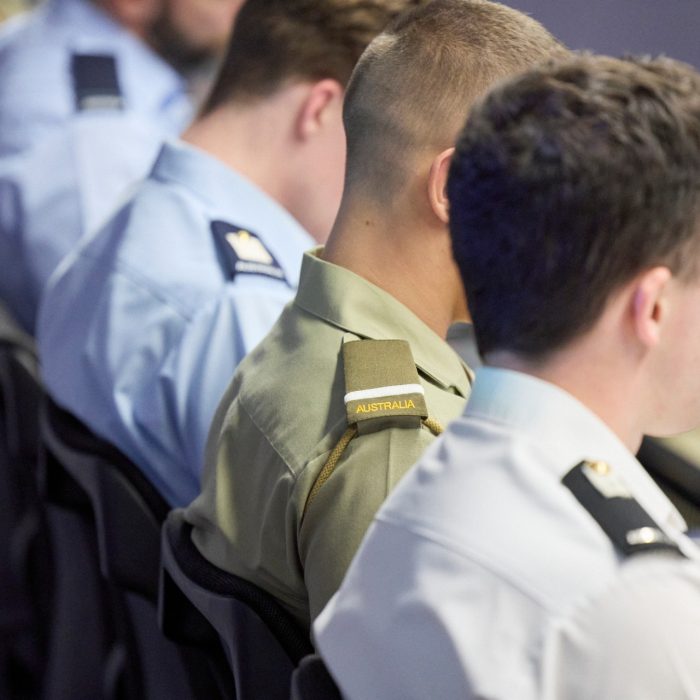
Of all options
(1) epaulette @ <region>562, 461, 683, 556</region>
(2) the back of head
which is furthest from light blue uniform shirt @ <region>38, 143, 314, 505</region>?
(1) epaulette @ <region>562, 461, 683, 556</region>

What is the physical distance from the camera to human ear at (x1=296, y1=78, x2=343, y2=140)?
1787 millimetres

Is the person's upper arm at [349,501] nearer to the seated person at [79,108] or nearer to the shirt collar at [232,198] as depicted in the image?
the shirt collar at [232,198]

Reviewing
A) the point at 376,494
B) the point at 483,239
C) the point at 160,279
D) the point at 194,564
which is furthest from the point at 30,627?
the point at 483,239

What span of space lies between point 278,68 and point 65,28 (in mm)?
1168

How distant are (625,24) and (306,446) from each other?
2.22 ft

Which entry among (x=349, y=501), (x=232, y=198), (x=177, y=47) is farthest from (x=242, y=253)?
(x=177, y=47)

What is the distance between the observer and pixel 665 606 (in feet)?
2.43

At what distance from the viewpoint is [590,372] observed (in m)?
Answer: 0.88

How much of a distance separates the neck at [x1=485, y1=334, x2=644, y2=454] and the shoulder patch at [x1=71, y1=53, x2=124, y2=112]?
1.96 m

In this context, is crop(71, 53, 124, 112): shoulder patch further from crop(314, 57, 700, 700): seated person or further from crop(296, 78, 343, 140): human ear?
crop(314, 57, 700, 700): seated person

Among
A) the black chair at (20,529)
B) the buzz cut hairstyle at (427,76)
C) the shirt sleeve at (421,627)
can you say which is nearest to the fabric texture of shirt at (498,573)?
the shirt sleeve at (421,627)

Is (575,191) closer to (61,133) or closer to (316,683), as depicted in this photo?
(316,683)

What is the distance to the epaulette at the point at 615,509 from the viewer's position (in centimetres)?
76

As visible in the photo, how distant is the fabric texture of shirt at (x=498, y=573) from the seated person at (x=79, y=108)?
148 centimetres
